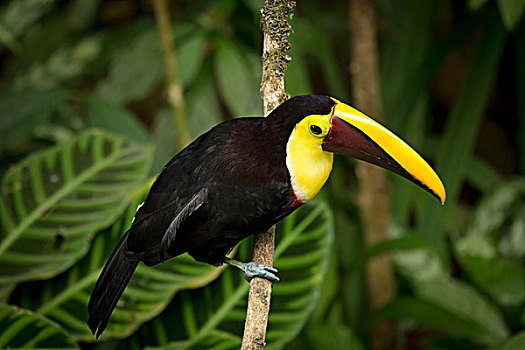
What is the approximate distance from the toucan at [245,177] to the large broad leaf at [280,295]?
1.34ft

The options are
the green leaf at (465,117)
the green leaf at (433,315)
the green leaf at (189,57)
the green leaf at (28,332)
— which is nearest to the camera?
the green leaf at (28,332)

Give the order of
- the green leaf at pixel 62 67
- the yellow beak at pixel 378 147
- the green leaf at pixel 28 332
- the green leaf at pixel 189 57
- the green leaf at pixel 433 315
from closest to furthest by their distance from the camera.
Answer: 1. the yellow beak at pixel 378 147
2. the green leaf at pixel 28 332
3. the green leaf at pixel 433 315
4. the green leaf at pixel 189 57
5. the green leaf at pixel 62 67

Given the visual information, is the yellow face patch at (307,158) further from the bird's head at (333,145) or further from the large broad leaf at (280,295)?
the large broad leaf at (280,295)

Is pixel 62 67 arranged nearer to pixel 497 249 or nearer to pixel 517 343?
pixel 497 249

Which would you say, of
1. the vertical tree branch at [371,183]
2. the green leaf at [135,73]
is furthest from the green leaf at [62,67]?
the vertical tree branch at [371,183]

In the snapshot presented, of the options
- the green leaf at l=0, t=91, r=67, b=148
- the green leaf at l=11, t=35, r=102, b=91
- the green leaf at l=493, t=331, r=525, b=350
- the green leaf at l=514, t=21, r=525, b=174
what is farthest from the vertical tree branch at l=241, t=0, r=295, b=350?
the green leaf at l=11, t=35, r=102, b=91

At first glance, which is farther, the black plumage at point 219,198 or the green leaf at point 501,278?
the green leaf at point 501,278

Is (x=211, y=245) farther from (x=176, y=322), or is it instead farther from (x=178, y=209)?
(x=176, y=322)

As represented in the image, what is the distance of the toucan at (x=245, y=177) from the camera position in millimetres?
430

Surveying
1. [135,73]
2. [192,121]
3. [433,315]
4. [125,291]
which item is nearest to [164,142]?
[192,121]

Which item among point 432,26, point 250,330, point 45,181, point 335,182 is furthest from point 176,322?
point 432,26

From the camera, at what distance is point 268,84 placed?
0.51 metres

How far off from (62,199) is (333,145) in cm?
59

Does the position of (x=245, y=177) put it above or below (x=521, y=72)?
below
